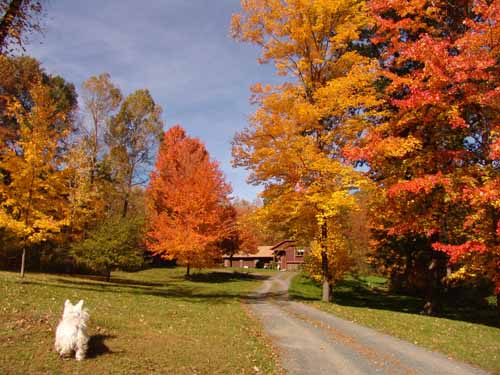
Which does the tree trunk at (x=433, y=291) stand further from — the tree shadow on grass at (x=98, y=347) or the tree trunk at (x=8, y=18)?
the tree trunk at (x=8, y=18)

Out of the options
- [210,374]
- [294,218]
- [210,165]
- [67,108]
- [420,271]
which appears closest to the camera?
[210,374]

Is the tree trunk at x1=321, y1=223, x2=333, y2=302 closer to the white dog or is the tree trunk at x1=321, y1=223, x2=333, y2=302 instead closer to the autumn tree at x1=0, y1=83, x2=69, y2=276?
the autumn tree at x1=0, y1=83, x2=69, y2=276

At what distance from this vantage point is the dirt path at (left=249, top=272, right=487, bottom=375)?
26.3 ft

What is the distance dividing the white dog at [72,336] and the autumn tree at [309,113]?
9.44 m

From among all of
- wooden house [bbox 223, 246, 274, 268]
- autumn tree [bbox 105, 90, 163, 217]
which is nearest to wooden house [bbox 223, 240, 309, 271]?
wooden house [bbox 223, 246, 274, 268]

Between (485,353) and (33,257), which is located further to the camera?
(33,257)

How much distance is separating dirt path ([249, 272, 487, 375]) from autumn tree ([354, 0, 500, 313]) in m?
3.98

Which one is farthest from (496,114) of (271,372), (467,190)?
(271,372)

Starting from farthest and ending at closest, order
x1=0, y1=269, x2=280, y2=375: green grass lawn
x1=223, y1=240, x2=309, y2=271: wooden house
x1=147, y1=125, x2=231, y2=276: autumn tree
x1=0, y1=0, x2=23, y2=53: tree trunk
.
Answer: x1=223, y1=240, x2=309, y2=271: wooden house, x1=147, y1=125, x2=231, y2=276: autumn tree, x1=0, y1=0, x2=23, y2=53: tree trunk, x1=0, y1=269, x2=280, y2=375: green grass lawn

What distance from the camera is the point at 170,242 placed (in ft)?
94.8

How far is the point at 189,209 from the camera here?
98.7 ft

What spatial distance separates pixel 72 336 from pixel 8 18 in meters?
8.42

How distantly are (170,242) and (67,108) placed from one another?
695 inches

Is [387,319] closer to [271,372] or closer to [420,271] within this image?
[271,372]
